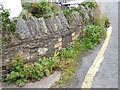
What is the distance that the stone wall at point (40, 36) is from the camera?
4.26 metres

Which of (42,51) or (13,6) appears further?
(13,6)

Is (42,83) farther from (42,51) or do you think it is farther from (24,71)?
(42,51)

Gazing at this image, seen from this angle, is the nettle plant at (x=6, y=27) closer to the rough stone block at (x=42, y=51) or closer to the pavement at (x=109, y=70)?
the rough stone block at (x=42, y=51)

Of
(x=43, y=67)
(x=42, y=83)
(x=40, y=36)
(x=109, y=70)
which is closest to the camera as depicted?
(x=42, y=83)

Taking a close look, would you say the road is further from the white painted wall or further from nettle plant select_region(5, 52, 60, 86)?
the white painted wall

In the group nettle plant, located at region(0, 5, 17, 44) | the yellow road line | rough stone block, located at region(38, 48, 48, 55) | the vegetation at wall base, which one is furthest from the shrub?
nettle plant, located at region(0, 5, 17, 44)

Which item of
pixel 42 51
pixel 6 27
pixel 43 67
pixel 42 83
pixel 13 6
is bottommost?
pixel 42 83

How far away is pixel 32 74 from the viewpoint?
13.8 ft

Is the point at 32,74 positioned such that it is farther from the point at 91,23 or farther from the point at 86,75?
the point at 91,23

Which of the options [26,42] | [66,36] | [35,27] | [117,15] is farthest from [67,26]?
[117,15]

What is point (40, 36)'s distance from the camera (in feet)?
15.3

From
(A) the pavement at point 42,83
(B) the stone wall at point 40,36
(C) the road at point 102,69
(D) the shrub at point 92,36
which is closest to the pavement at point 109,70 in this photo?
(C) the road at point 102,69

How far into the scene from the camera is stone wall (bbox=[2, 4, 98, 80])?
14.0 ft

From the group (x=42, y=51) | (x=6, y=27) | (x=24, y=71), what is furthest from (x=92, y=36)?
(x=6, y=27)
